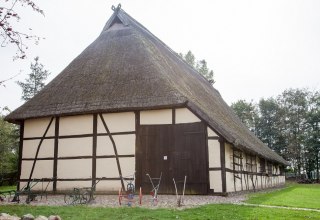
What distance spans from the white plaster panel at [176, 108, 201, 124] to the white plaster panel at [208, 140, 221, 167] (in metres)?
1.09

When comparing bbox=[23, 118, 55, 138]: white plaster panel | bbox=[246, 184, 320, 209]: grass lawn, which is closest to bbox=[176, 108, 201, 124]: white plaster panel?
bbox=[246, 184, 320, 209]: grass lawn

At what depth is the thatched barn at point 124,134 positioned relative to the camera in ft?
44.6

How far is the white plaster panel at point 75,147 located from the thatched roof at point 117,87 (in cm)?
120

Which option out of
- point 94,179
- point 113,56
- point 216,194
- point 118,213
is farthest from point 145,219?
point 113,56

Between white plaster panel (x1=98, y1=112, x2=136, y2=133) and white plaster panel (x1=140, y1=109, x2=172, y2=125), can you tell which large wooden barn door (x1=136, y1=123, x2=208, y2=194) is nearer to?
white plaster panel (x1=140, y1=109, x2=172, y2=125)

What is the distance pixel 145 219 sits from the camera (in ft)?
26.4

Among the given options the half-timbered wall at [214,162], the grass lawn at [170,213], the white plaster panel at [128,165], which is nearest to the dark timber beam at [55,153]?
the white plaster panel at [128,165]

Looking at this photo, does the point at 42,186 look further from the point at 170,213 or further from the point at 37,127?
the point at 170,213

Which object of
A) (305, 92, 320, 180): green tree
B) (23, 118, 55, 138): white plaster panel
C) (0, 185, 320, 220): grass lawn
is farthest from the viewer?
(305, 92, 320, 180): green tree

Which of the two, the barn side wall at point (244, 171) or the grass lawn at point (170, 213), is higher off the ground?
the barn side wall at point (244, 171)

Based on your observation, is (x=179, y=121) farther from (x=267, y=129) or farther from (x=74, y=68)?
(x=267, y=129)

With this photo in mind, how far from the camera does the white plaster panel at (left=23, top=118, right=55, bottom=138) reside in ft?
51.5

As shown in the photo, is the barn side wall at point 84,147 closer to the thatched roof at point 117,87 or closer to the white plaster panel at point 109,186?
the white plaster panel at point 109,186

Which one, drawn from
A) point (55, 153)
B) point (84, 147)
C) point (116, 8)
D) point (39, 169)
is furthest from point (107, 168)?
point (116, 8)
